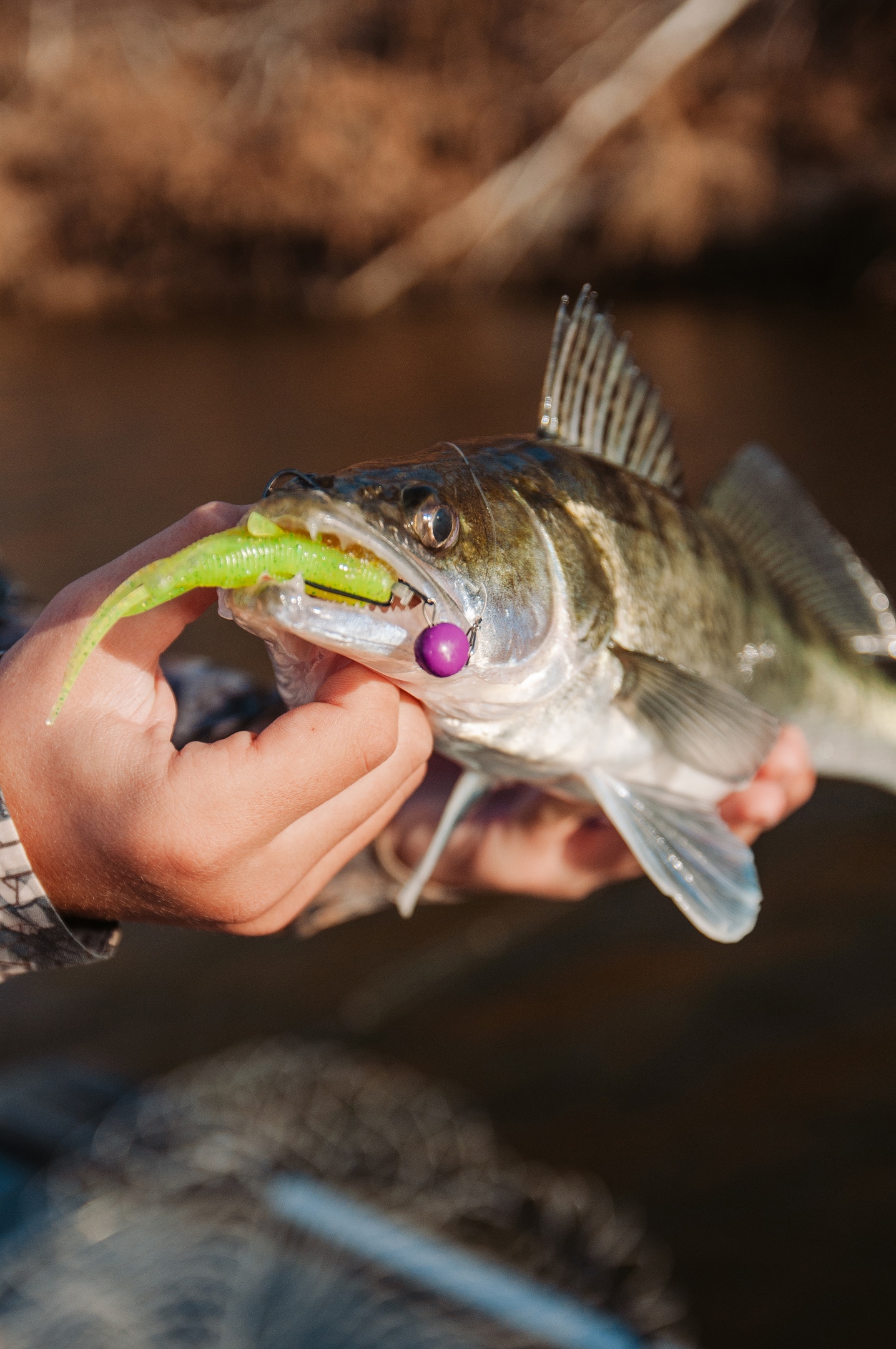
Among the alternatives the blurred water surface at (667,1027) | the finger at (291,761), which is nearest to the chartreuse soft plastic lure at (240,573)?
the finger at (291,761)

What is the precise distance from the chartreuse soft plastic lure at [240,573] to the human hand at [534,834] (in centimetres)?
95

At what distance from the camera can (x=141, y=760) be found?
1.12 metres

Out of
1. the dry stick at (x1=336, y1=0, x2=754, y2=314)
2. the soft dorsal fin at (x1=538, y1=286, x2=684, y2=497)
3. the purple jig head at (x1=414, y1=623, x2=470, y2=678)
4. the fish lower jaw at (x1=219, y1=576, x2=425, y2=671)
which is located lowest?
the purple jig head at (x1=414, y1=623, x2=470, y2=678)

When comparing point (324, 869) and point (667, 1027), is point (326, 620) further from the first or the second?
point (667, 1027)

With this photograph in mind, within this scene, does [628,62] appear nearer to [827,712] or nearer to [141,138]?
[141,138]

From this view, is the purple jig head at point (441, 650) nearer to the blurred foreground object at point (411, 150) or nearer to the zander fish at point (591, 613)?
the zander fish at point (591, 613)

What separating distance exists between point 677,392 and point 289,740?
33.5 ft

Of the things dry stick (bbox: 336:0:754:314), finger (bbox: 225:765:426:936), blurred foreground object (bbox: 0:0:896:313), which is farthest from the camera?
dry stick (bbox: 336:0:754:314)

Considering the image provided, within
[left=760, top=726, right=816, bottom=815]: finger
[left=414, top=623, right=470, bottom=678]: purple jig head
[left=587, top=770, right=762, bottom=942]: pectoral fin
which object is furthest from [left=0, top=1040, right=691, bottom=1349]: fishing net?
[left=414, top=623, right=470, bottom=678]: purple jig head

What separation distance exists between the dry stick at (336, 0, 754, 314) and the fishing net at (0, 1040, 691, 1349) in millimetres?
14820

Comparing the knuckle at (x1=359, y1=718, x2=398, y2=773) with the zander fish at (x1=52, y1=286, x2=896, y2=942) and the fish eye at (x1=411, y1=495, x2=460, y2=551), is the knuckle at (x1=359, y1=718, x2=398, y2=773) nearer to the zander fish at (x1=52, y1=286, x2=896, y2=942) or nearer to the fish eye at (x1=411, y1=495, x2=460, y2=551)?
the zander fish at (x1=52, y1=286, x2=896, y2=942)

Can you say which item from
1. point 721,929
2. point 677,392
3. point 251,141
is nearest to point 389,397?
point 677,392

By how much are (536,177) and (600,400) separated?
52.0ft

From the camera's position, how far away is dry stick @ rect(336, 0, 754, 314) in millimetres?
15742
